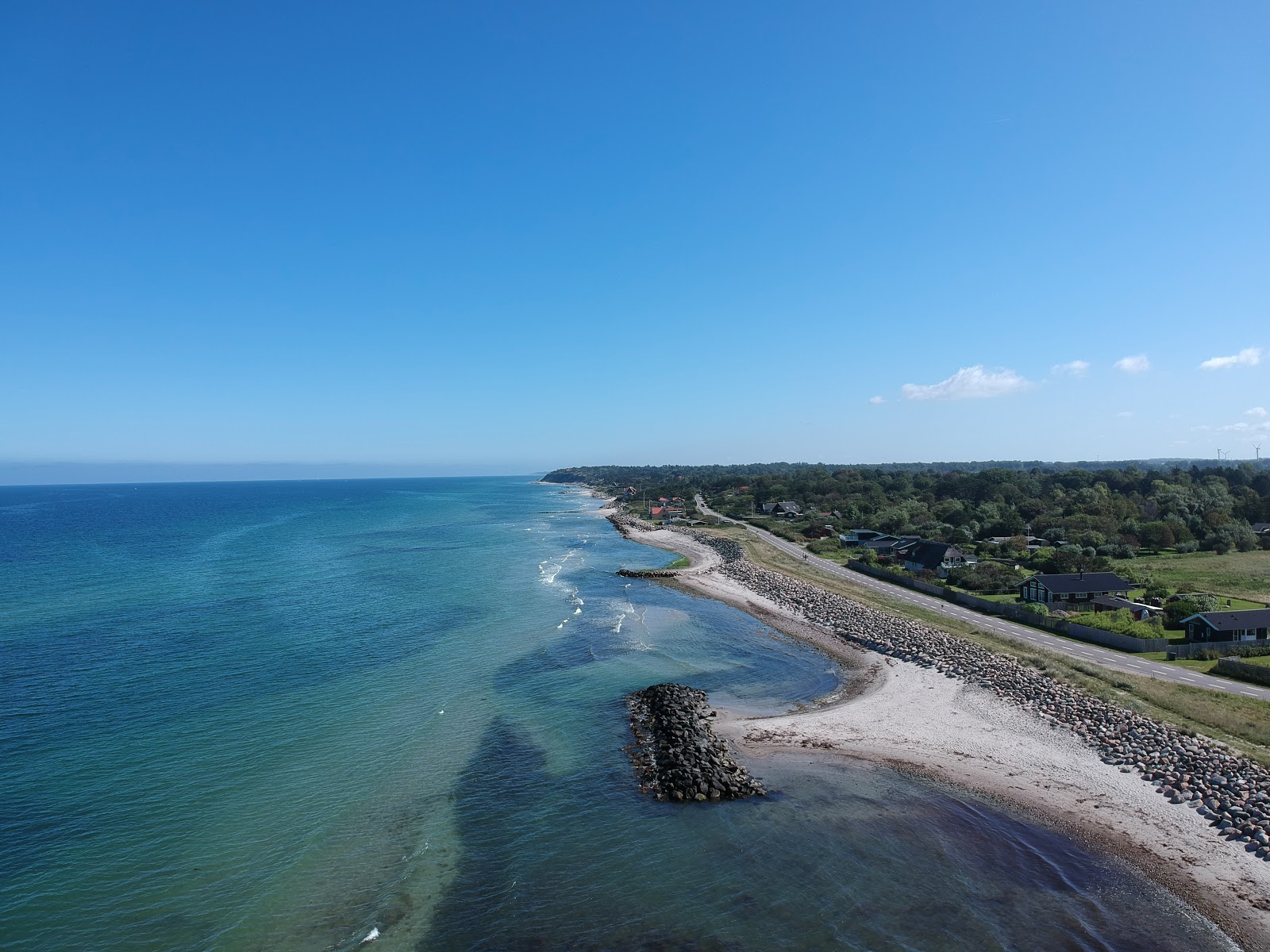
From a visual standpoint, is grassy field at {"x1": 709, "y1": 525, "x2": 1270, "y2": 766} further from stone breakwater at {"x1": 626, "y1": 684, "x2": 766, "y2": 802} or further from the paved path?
stone breakwater at {"x1": 626, "y1": 684, "x2": 766, "y2": 802}

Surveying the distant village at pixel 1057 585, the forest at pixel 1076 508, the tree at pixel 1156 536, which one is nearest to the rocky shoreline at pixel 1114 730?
the distant village at pixel 1057 585

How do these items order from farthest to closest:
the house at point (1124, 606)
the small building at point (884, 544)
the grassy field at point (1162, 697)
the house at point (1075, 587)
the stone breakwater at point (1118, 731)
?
1. the small building at point (884, 544)
2. the house at point (1075, 587)
3. the house at point (1124, 606)
4. the grassy field at point (1162, 697)
5. the stone breakwater at point (1118, 731)

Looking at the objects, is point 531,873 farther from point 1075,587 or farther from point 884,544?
point 884,544

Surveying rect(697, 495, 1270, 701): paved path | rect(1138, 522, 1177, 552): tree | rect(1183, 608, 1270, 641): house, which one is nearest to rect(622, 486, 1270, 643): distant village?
rect(1183, 608, 1270, 641): house

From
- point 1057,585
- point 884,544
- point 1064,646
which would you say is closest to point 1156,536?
point 884,544

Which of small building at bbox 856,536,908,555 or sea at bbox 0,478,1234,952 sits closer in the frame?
sea at bbox 0,478,1234,952

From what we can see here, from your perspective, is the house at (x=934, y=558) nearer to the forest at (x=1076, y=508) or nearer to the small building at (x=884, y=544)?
the small building at (x=884, y=544)

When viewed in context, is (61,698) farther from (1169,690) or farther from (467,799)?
(1169,690)
